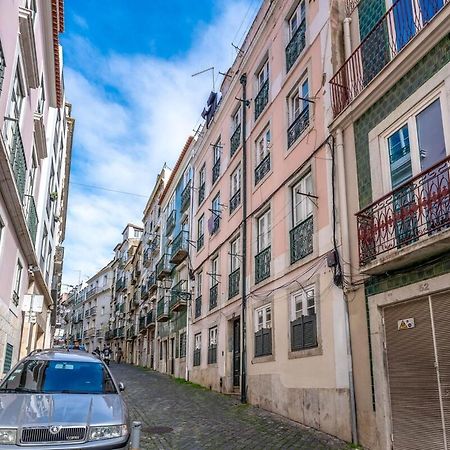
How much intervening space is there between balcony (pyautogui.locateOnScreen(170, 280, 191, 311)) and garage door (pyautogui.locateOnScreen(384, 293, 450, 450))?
15872 millimetres

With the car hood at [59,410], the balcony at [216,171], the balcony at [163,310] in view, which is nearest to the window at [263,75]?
the balcony at [216,171]

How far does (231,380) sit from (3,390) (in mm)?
10210

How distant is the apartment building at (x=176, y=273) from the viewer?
2445 cm

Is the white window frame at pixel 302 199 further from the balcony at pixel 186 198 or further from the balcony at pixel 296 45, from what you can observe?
the balcony at pixel 186 198

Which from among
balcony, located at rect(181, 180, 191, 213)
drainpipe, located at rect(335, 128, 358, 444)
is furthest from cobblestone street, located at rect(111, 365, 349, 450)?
balcony, located at rect(181, 180, 191, 213)

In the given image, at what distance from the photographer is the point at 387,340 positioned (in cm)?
806

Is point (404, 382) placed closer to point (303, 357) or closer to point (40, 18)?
point (303, 357)

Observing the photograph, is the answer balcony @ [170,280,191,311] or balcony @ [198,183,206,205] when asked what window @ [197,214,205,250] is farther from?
balcony @ [170,280,191,311]

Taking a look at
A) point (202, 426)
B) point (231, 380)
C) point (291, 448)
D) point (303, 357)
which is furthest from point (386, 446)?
point (231, 380)

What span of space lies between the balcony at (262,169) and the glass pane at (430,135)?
6.64 m

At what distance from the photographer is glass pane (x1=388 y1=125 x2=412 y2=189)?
26.9 feet

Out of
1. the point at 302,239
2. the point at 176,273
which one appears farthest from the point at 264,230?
the point at 176,273

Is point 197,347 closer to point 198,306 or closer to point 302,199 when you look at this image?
point 198,306

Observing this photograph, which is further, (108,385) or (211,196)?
(211,196)
